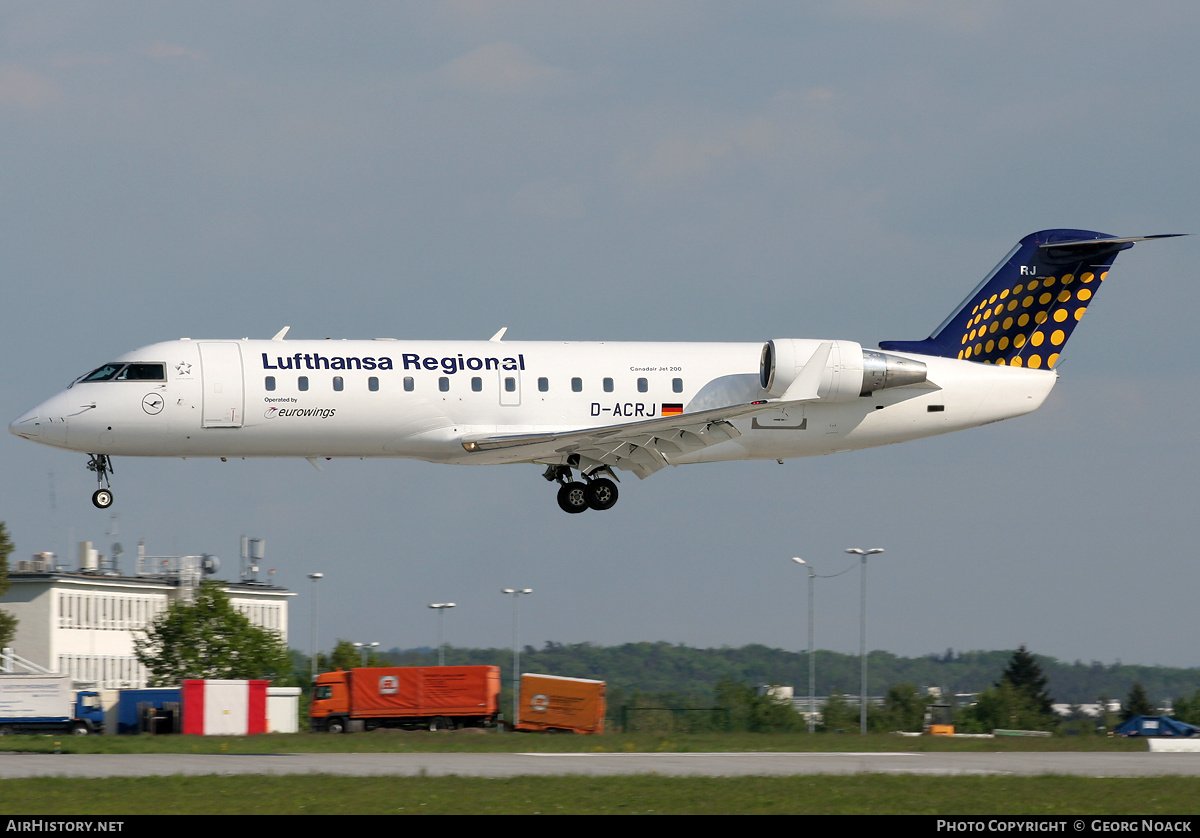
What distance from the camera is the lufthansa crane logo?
31016 millimetres

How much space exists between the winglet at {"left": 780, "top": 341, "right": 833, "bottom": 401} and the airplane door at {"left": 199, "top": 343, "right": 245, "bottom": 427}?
11.3 metres

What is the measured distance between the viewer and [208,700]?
1694 inches

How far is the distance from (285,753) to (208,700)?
566 inches

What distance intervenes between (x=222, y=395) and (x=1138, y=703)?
283ft

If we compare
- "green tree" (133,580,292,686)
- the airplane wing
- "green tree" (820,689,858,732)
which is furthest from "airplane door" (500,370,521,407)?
"green tree" (133,580,292,686)

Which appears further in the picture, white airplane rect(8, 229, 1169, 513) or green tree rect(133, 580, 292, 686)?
green tree rect(133, 580, 292, 686)

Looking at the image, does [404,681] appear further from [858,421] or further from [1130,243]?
[1130,243]

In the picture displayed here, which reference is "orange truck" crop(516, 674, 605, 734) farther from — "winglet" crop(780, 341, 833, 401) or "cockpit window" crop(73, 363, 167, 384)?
"cockpit window" crop(73, 363, 167, 384)

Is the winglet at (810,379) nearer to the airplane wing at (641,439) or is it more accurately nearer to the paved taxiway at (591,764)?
the airplane wing at (641,439)

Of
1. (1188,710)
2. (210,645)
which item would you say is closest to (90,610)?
(210,645)

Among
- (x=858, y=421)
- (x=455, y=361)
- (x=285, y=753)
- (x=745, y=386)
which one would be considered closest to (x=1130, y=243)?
(x=858, y=421)

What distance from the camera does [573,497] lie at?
111 ft

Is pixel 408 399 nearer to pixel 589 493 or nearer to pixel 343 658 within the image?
pixel 589 493

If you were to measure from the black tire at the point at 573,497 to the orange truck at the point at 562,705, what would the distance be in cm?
1140
